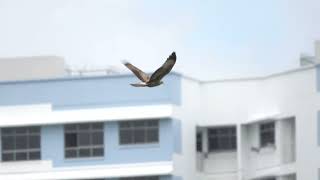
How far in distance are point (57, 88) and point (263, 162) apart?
23.9ft

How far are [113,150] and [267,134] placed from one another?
518 centimetres

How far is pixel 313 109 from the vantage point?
169ft

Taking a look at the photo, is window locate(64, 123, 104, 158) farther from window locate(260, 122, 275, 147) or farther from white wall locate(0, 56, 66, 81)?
window locate(260, 122, 275, 147)

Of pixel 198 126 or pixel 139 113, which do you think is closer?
pixel 139 113

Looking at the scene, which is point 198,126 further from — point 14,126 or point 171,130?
point 14,126

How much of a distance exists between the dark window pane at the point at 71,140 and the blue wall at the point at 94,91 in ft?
3.05

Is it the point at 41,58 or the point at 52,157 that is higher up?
the point at 41,58

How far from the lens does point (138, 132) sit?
173 feet

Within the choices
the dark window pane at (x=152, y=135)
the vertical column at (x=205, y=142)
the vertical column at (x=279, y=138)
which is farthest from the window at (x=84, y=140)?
the vertical column at (x=279, y=138)

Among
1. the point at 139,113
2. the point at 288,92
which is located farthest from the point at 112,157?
the point at 288,92

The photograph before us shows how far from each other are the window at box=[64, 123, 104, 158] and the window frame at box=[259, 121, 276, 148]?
5.45m

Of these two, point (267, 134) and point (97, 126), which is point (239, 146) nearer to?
point (267, 134)

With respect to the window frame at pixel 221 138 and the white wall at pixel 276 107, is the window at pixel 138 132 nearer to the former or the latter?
the white wall at pixel 276 107

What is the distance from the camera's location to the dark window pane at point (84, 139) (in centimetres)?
5303
